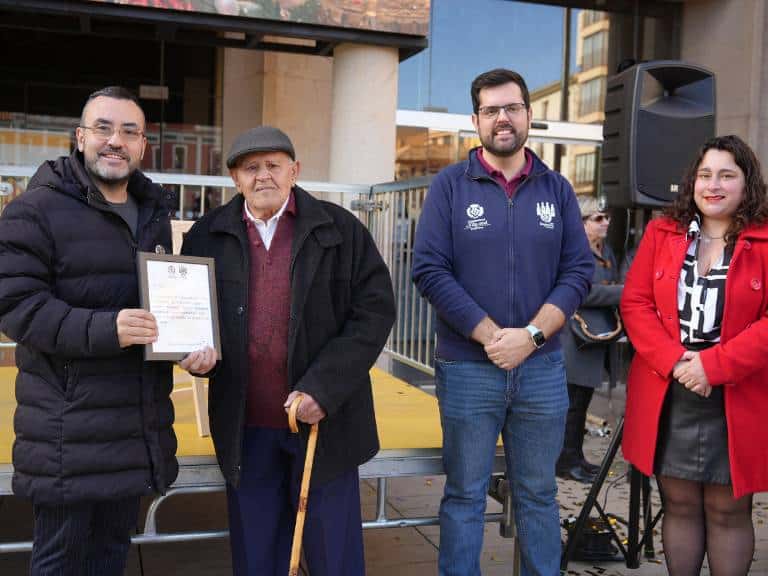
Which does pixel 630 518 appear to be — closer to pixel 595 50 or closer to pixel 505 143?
pixel 505 143

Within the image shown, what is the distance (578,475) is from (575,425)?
360 millimetres

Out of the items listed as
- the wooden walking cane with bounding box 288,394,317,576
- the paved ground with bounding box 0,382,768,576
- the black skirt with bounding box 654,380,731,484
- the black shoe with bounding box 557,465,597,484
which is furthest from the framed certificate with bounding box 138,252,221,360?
the black shoe with bounding box 557,465,597,484

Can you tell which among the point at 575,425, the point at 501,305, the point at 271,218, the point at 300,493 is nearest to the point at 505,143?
the point at 501,305

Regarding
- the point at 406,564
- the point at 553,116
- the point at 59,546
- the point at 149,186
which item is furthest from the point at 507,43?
the point at 59,546

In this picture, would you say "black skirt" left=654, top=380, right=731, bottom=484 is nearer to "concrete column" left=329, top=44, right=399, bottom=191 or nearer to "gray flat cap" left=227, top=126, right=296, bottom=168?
"gray flat cap" left=227, top=126, right=296, bottom=168

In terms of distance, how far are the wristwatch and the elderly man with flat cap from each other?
517 mm

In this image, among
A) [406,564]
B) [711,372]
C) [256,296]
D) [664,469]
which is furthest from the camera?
[406,564]

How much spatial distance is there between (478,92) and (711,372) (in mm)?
1377

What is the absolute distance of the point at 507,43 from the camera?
10.3 meters

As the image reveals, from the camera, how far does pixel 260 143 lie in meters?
2.86

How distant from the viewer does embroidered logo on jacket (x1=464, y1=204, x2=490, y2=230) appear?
3.22 metres

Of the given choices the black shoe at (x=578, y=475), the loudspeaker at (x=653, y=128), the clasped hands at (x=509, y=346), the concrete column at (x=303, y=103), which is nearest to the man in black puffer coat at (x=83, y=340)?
the clasped hands at (x=509, y=346)

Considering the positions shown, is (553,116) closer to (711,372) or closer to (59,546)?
(711,372)

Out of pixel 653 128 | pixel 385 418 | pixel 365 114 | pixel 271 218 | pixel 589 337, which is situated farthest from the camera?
pixel 365 114
